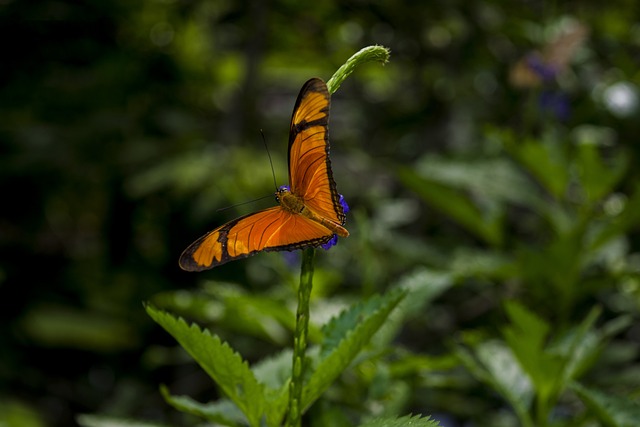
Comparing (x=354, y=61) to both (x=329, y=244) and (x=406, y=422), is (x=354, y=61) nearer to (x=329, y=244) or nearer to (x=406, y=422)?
(x=329, y=244)

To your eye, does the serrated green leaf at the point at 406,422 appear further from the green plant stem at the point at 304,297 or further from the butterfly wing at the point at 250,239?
the butterfly wing at the point at 250,239

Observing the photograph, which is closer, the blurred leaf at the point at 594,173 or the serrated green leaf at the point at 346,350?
the serrated green leaf at the point at 346,350

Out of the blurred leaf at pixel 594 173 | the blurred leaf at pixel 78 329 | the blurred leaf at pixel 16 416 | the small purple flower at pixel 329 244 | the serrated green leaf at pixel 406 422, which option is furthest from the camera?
the blurred leaf at pixel 78 329

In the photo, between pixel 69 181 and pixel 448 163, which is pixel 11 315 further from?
pixel 448 163

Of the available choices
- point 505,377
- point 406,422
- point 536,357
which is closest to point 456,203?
point 505,377

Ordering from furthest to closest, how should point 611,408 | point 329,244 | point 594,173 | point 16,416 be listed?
point 16,416 → point 594,173 → point 611,408 → point 329,244

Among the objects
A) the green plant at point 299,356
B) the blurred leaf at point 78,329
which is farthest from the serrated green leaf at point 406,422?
the blurred leaf at point 78,329

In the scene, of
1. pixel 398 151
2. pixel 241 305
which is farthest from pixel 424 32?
pixel 241 305
